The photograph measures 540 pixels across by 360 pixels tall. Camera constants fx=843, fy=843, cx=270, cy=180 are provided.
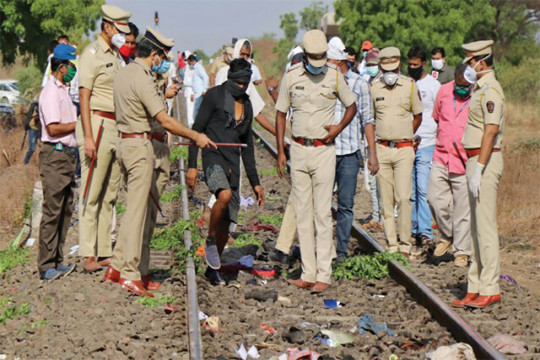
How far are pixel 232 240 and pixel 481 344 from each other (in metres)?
4.71

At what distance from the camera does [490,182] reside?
7762 millimetres

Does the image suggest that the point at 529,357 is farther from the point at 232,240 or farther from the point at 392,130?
the point at 232,240

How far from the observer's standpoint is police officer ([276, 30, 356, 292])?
8.37 metres

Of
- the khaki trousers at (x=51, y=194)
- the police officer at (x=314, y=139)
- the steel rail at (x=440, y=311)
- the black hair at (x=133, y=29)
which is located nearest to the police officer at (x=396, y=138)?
the steel rail at (x=440, y=311)

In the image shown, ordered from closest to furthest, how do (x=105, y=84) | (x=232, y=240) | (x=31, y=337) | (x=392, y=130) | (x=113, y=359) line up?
(x=113, y=359), (x=31, y=337), (x=105, y=84), (x=392, y=130), (x=232, y=240)

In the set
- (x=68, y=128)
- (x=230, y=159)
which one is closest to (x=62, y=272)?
(x=68, y=128)

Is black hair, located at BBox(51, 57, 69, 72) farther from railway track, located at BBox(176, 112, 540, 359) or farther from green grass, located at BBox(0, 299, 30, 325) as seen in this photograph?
railway track, located at BBox(176, 112, 540, 359)

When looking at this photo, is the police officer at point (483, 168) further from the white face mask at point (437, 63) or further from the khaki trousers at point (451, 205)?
the white face mask at point (437, 63)

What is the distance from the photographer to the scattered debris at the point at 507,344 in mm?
6711

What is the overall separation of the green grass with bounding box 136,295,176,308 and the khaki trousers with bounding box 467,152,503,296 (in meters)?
2.93

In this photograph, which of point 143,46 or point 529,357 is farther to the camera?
point 143,46

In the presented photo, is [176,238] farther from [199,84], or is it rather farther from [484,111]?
[199,84]

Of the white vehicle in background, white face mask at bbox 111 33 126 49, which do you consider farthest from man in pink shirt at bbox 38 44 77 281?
the white vehicle in background

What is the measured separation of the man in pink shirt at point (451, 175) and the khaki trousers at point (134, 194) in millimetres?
3568
